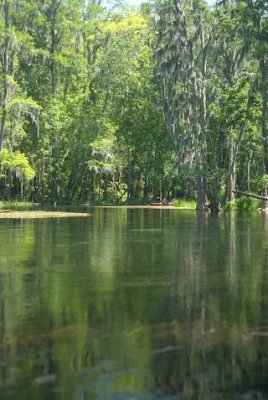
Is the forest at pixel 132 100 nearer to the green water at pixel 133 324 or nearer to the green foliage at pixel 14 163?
the green foliage at pixel 14 163

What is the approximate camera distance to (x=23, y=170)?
2089 inches

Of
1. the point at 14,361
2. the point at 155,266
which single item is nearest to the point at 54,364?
the point at 14,361

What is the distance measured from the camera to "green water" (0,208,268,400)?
684 centimetres

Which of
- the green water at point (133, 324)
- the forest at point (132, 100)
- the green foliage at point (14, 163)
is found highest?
the forest at point (132, 100)

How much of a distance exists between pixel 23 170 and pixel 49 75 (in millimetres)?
17661

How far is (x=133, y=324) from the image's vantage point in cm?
948

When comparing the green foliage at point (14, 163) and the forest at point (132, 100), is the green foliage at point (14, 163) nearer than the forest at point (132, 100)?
No

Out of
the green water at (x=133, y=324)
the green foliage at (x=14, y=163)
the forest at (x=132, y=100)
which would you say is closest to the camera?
the green water at (x=133, y=324)

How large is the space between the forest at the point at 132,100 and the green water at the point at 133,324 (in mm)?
28585

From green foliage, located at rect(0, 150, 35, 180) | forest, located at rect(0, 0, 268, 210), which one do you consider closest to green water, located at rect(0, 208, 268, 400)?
forest, located at rect(0, 0, 268, 210)

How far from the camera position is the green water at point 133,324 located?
22.4ft

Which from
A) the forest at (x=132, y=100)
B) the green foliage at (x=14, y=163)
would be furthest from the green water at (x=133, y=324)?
the green foliage at (x=14, y=163)

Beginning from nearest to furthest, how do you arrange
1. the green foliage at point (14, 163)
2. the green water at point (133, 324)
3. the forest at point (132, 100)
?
the green water at point (133, 324)
the forest at point (132, 100)
the green foliage at point (14, 163)

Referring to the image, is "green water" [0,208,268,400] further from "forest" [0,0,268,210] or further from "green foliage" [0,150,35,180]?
"green foliage" [0,150,35,180]
